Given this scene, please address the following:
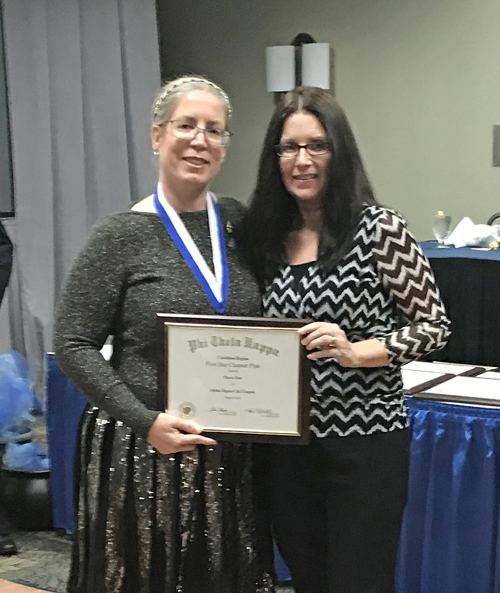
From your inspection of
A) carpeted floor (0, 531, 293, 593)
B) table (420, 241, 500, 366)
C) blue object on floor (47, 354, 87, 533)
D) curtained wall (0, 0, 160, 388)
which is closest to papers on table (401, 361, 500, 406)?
table (420, 241, 500, 366)

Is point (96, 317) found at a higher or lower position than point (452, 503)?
higher

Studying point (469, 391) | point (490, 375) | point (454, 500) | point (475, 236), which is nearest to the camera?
point (454, 500)

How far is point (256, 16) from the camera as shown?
5.34 meters

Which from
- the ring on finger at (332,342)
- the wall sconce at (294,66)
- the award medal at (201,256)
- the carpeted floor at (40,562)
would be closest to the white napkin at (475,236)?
the wall sconce at (294,66)

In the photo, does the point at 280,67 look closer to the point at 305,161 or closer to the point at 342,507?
the point at 305,161

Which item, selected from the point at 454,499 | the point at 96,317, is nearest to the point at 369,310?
the point at 96,317

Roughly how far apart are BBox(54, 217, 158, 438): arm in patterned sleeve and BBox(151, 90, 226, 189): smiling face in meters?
0.16

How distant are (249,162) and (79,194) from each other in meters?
1.19

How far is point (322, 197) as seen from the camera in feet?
5.21

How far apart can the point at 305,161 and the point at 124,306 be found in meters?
0.43

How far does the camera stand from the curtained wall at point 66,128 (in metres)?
4.51

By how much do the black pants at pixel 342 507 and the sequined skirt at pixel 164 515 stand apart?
72 mm

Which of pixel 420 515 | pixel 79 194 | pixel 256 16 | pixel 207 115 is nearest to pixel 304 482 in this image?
pixel 207 115

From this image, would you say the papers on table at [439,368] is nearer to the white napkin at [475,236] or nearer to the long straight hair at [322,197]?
the white napkin at [475,236]
